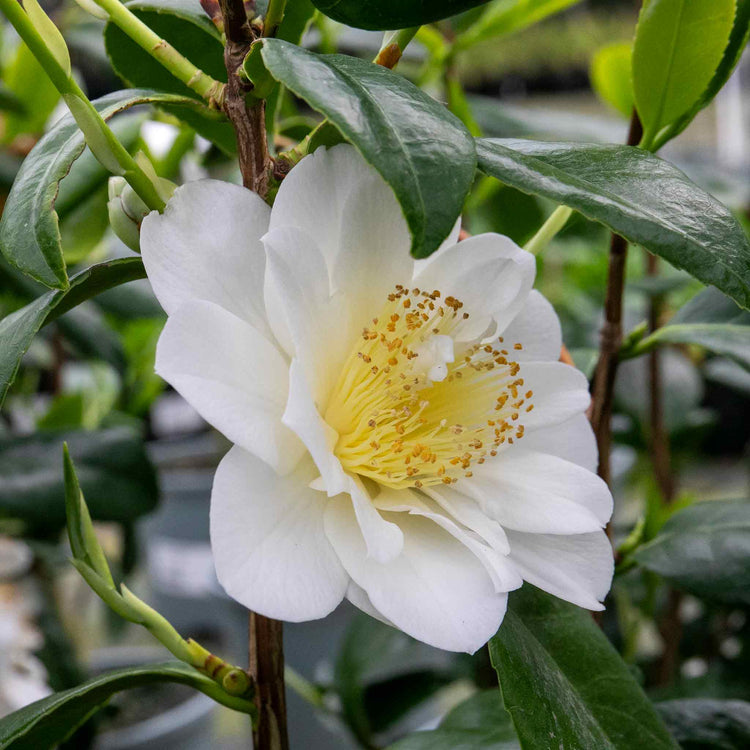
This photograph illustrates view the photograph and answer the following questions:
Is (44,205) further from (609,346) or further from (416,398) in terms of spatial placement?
(609,346)

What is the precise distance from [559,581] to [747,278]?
0.56 ft

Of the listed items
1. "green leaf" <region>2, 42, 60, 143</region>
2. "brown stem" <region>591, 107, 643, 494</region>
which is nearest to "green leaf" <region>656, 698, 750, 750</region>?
"brown stem" <region>591, 107, 643, 494</region>

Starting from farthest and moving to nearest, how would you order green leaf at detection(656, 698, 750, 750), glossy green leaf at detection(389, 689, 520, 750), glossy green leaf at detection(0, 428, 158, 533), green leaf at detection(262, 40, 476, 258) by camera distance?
glossy green leaf at detection(0, 428, 158, 533) < green leaf at detection(656, 698, 750, 750) < glossy green leaf at detection(389, 689, 520, 750) < green leaf at detection(262, 40, 476, 258)

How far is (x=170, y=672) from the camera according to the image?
50 cm

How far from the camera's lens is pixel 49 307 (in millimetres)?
433

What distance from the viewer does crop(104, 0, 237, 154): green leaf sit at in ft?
1.67

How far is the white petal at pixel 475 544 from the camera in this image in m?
0.40

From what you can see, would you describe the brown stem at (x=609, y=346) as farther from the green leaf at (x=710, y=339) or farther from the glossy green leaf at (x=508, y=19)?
the glossy green leaf at (x=508, y=19)

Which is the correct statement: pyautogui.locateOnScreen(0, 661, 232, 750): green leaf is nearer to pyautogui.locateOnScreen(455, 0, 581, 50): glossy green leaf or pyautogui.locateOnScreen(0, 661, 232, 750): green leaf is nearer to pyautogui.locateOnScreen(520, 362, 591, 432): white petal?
pyautogui.locateOnScreen(520, 362, 591, 432): white petal

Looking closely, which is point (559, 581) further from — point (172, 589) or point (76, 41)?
point (172, 589)

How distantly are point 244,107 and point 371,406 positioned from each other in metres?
0.17

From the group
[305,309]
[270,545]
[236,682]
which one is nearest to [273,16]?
[305,309]

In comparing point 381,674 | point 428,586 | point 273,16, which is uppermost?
point 273,16

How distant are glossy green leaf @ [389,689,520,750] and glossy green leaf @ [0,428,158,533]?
402mm
